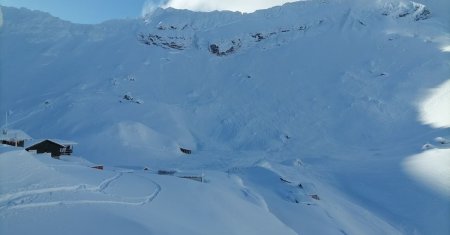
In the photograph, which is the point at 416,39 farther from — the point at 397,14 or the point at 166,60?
the point at 166,60

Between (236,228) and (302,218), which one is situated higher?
(236,228)

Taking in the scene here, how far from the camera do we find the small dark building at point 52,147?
30.2 metres

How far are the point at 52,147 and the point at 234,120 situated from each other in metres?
26.0

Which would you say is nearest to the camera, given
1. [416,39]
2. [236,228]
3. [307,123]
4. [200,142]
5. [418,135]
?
[236,228]

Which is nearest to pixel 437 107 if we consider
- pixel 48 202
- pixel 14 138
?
pixel 14 138

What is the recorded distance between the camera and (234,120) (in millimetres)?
53875

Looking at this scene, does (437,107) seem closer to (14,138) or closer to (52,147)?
(52,147)

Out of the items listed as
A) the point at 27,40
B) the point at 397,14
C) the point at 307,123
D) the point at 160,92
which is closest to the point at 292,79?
the point at 307,123

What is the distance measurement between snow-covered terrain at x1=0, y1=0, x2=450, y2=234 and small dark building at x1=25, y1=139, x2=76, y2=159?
271 centimetres

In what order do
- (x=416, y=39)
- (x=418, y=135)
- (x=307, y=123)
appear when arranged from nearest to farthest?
(x=418, y=135) < (x=307, y=123) < (x=416, y=39)

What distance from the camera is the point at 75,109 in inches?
1984

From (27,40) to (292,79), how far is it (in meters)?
42.2

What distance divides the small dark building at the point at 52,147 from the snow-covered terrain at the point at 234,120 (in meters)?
2.71

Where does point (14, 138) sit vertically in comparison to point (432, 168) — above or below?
below
